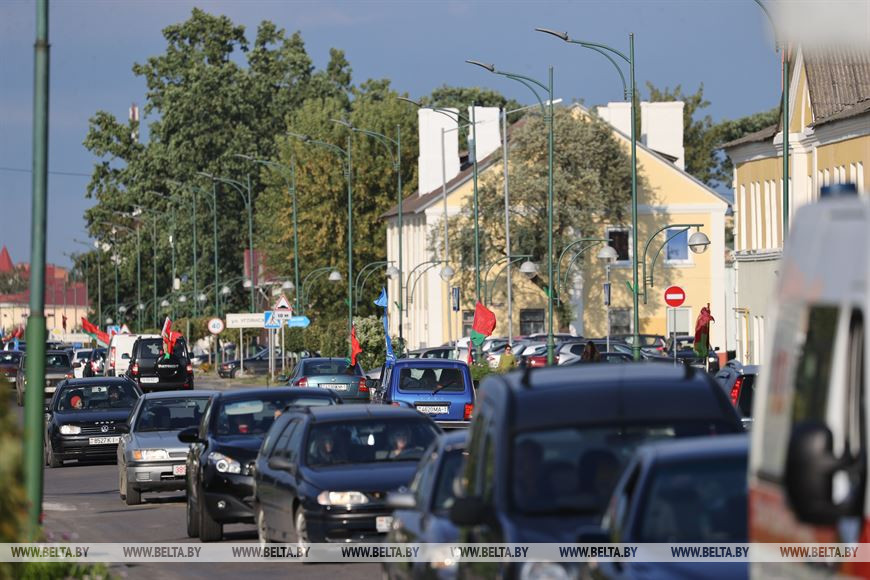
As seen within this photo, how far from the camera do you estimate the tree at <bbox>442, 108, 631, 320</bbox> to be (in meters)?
77.9

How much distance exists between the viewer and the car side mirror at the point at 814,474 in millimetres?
5062

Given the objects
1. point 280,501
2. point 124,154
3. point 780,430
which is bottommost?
point 280,501

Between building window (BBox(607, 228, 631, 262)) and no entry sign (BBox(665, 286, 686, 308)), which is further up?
building window (BBox(607, 228, 631, 262))

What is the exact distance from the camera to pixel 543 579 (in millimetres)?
8031

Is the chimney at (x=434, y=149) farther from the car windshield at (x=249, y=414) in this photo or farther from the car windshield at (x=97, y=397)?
the car windshield at (x=249, y=414)

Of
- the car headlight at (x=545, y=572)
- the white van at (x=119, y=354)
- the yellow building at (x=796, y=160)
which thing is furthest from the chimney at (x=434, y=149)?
the car headlight at (x=545, y=572)

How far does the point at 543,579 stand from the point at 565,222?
70859 millimetres

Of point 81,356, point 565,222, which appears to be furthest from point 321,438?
point 81,356

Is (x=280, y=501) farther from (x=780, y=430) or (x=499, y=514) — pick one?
(x=780, y=430)

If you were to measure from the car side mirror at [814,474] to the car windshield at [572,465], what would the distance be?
3.68 m

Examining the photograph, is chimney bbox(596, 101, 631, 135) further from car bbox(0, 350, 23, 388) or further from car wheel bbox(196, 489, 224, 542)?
car wheel bbox(196, 489, 224, 542)

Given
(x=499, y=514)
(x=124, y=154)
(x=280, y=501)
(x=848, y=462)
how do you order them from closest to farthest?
(x=848, y=462)
(x=499, y=514)
(x=280, y=501)
(x=124, y=154)

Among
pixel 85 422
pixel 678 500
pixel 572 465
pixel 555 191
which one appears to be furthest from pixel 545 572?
pixel 555 191

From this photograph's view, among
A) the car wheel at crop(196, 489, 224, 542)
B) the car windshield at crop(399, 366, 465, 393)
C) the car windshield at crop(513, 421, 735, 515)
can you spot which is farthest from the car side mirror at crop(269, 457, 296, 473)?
the car windshield at crop(399, 366, 465, 393)
